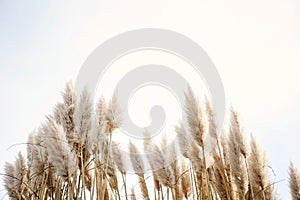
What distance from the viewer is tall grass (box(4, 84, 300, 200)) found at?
2.63m

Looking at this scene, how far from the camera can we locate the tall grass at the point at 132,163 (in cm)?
263

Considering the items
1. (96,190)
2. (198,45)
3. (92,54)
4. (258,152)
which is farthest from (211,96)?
(96,190)

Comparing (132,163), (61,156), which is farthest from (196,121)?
(61,156)

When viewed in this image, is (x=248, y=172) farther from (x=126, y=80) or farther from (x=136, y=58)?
(x=136, y=58)

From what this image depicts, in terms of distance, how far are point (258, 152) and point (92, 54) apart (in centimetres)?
234

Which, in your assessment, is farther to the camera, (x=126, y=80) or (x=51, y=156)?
(x=126, y=80)

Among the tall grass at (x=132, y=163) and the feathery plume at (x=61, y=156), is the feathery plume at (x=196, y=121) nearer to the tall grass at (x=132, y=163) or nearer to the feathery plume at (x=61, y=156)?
the tall grass at (x=132, y=163)

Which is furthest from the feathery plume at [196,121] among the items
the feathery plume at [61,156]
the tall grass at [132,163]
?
the feathery plume at [61,156]

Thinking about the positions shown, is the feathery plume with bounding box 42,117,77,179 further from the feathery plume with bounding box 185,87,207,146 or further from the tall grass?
the feathery plume with bounding box 185,87,207,146

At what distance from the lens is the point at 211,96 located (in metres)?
3.98

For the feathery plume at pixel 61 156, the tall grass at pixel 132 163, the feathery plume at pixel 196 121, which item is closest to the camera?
the feathery plume at pixel 61 156

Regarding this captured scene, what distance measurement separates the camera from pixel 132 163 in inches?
141

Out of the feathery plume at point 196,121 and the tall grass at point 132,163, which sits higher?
the feathery plume at point 196,121

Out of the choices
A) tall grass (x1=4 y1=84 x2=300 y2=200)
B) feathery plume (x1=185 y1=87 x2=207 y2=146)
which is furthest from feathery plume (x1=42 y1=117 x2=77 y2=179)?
feathery plume (x1=185 y1=87 x2=207 y2=146)
